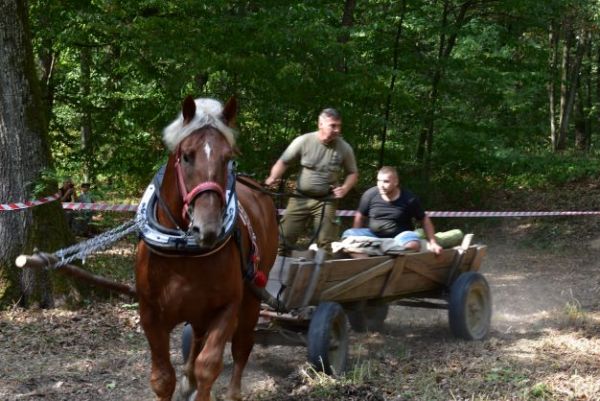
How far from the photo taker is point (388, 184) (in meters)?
7.02

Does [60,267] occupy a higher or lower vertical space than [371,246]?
higher

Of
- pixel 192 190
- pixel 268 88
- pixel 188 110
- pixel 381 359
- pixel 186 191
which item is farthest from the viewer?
pixel 268 88

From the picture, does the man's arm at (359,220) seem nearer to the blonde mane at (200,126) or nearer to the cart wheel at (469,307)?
the cart wheel at (469,307)

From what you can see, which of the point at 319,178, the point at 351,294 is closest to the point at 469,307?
the point at 351,294

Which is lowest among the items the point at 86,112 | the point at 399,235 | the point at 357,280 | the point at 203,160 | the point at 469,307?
the point at 469,307

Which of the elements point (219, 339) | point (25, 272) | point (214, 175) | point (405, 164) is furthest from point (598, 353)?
point (405, 164)

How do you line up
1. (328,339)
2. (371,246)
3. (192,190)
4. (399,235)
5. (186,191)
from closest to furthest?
(192,190) < (186,191) < (328,339) < (371,246) < (399,235)

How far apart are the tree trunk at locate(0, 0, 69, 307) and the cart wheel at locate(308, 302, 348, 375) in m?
3.50

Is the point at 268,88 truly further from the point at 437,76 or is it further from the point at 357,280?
the point at 357,280

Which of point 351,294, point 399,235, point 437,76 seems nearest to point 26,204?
point 351,294

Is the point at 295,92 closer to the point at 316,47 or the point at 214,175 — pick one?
the point at 316,47

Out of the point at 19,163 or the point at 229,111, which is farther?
the point at 19,163

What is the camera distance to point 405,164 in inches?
575

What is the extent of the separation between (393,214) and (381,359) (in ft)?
4.68
